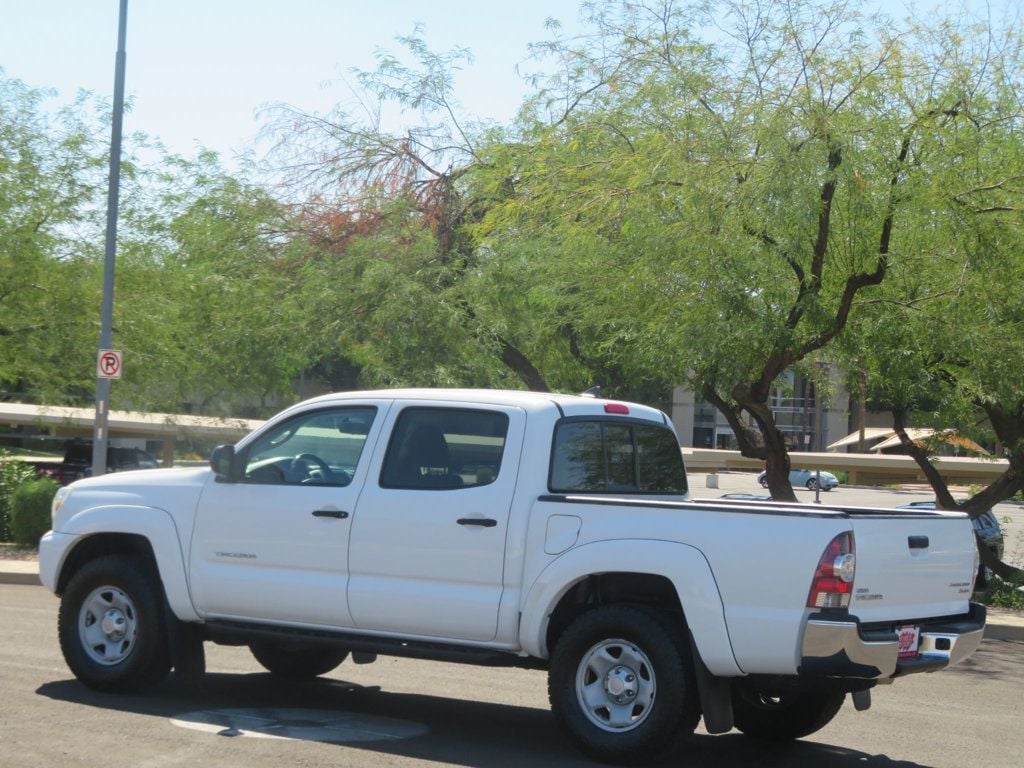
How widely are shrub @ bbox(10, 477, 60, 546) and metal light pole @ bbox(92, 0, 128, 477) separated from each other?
1708mm

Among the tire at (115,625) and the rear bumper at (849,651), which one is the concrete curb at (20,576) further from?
the rear bumper at (849,651)

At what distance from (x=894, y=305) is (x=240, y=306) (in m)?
11.3

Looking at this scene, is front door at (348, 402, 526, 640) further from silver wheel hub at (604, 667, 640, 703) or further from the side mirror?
the side mirror

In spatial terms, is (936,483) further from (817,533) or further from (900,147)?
(817,533)

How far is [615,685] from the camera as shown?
666 cm

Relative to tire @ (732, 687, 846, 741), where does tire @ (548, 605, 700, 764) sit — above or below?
above

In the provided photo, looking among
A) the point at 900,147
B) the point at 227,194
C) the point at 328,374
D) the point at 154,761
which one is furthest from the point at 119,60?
the point at 328,374

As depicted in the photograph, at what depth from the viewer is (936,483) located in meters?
17.6

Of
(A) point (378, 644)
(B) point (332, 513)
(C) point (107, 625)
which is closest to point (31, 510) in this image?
(C) point (107, 625)

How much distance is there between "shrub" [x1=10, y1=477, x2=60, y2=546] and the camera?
19.2 m

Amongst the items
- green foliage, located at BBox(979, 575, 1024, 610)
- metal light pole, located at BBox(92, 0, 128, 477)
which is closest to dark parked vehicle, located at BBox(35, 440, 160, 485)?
metal light pole, located at BBox(92, 0, 128, 477)

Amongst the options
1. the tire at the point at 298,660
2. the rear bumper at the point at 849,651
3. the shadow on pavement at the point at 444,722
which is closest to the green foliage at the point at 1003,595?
the shadow on pavement at the point at 444,722

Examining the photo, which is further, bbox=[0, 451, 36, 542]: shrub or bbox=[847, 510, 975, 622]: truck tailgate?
bbox=[0, 451, 36, 542]: shrub

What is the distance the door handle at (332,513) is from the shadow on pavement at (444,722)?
1.25 metres
